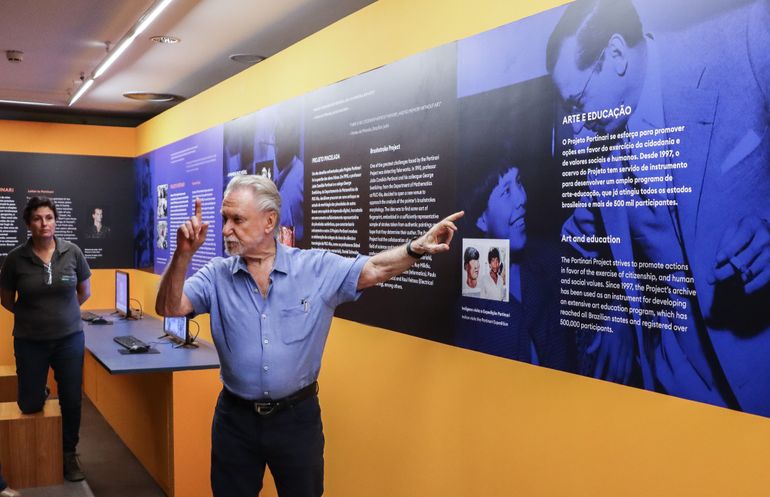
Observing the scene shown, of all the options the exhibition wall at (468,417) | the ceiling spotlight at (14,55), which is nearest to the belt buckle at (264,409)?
the exhibition wall at (468,417)

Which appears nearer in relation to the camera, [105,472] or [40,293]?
[40,293]

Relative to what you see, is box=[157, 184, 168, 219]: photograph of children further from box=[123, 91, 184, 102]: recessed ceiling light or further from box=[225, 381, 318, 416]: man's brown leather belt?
box=[225, 381, 318, 416]: man's brown leather belt

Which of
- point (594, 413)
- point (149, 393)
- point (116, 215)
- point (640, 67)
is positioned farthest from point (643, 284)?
point (116, 215)

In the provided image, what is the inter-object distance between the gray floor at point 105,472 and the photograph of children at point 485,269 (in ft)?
10.0

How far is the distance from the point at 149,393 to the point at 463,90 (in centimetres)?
330

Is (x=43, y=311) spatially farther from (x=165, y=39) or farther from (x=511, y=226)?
(x=511, y=226)

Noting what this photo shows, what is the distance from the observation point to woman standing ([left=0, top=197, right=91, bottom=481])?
462cm

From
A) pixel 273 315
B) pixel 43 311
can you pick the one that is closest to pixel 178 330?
pixel 43 311

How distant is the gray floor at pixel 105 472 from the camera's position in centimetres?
464

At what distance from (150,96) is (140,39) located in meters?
2.25

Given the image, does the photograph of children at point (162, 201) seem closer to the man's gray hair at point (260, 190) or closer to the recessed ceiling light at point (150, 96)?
the recessed ceiling light at point (150, 96)

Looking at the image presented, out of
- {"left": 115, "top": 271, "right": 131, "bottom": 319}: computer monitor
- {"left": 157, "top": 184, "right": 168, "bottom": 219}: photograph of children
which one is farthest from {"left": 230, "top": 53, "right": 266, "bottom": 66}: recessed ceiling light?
{"left": 115, "top": 271, "right": 131, "bottom": 319}: computer monitor

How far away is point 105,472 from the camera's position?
5.12m

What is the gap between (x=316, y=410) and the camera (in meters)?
2.48
